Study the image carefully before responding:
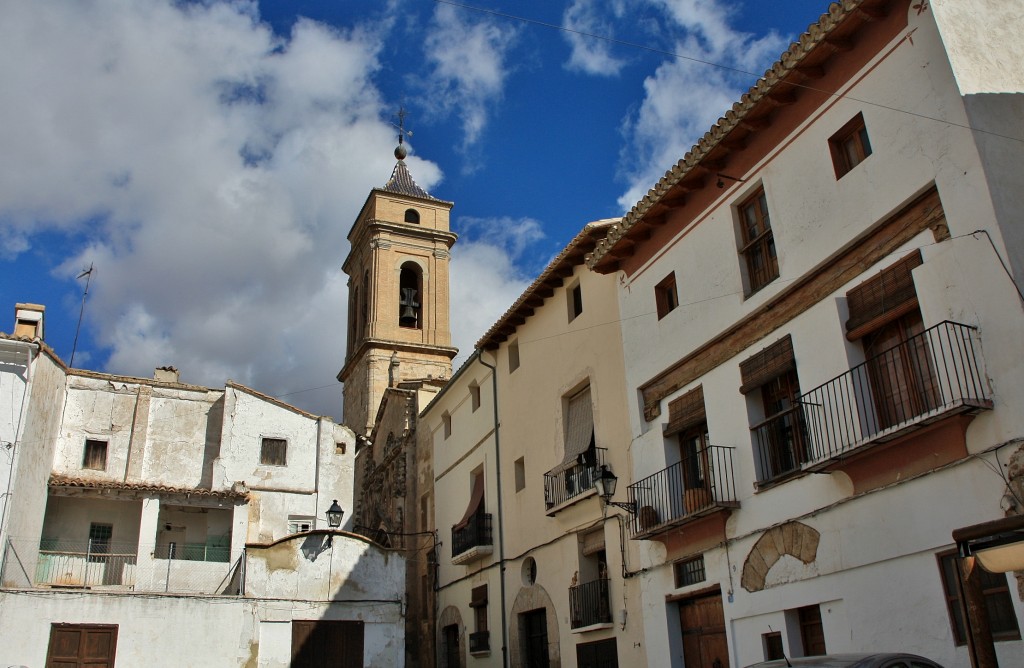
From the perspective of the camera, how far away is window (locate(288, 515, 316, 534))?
25453 millimetres

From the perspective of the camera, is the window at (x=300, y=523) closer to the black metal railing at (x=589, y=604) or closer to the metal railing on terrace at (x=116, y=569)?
the metal railing on terrace at (x=116, y=569)

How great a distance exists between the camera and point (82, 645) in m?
18.2

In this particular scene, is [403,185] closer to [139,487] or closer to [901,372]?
[139,487]

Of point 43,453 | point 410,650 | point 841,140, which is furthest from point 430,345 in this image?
point 841,140

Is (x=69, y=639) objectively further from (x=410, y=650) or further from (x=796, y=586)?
(x=796, y=586)

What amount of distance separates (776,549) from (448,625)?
1349 centimetres

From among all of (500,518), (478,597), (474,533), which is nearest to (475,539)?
(474,533)

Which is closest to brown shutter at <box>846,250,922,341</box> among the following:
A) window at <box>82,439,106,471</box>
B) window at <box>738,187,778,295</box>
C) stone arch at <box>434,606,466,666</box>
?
window at <box>738,187,778,295</box>

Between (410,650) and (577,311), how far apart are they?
12546mm

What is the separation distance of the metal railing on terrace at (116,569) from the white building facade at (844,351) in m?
12.0

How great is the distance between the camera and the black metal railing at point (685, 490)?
13.0m

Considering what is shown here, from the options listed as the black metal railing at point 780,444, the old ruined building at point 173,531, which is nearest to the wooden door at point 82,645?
the old ruined building at point 173,531

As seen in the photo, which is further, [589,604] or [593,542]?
[593,542]

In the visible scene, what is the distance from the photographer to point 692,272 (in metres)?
14.3
